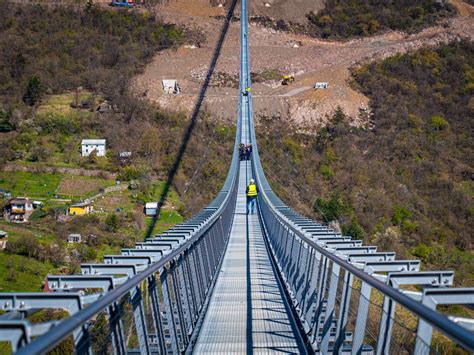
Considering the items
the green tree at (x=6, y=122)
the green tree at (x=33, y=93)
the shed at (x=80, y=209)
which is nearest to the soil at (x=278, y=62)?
the green tree at (x=33, y=93)

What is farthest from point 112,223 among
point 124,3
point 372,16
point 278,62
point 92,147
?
point 372,16

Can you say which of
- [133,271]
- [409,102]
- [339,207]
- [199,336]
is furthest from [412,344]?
[409,102]

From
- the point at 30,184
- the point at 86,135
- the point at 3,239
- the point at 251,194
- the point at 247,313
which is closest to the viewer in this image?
the point at 247,313

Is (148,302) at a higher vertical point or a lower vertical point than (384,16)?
lower

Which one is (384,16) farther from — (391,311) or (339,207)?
(391,311)

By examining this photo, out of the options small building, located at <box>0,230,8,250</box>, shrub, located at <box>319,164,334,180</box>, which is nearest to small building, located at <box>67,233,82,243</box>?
small building, located at <box>0,230,8,250</box>

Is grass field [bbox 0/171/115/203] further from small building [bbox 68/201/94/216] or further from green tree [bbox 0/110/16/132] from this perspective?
green tree [bbox 0/110/16/132]

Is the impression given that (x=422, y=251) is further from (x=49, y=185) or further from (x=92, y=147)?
(x=92, y=147)

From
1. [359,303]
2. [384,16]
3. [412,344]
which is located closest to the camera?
[412,344]
